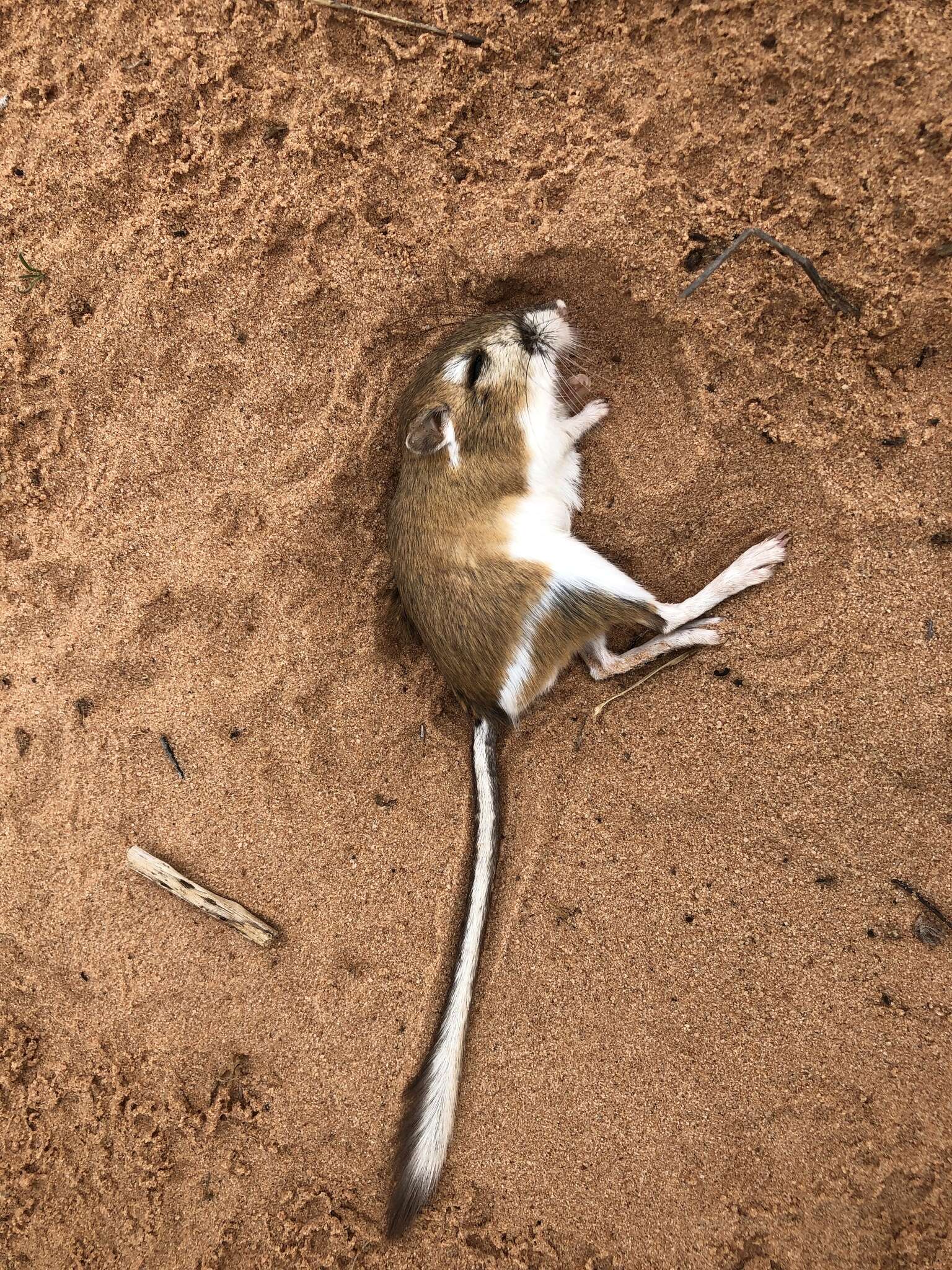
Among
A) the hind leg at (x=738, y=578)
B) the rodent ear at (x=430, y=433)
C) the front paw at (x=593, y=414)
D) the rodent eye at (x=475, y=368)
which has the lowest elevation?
the hind leg at (x=738, y=578)

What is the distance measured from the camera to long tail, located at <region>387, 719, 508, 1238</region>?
2568 mm

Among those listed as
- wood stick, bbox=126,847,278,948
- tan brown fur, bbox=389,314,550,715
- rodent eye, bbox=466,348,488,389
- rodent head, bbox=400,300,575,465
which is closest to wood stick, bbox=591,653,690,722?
tan brown fur, bbox=389,314,550,715

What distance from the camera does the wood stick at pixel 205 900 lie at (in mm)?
2787

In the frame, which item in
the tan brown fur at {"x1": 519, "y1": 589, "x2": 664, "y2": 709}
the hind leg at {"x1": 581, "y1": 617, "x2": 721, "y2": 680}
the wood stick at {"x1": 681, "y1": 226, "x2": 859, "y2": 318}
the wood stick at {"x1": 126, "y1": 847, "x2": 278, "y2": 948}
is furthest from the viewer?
the wood stick at {"x1": 126, "y1": 847, "x2": 278, "y2": 948}

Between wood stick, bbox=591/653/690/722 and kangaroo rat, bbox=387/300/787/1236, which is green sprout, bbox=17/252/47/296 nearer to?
kangaroo rat, bbox=387/300/787/1236

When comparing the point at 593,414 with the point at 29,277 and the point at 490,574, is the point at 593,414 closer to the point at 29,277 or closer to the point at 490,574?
the point at 490,574

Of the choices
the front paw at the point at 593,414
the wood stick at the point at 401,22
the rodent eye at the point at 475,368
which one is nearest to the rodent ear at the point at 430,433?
the rodent eye at the point at 475,368

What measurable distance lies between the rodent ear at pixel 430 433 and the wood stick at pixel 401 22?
133 cm

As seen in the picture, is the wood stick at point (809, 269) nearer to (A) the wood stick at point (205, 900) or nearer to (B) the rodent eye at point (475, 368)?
(B) the rodent eye at point (475, 368)

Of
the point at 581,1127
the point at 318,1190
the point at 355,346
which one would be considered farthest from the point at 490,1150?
the point at 355,346

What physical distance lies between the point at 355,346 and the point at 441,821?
1932 millimetres

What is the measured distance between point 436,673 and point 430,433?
0.96 m

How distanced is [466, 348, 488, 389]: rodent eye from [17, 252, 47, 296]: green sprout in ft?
5.89

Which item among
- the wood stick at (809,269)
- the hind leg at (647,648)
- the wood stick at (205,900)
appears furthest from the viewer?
the wood stick at (205,900)
